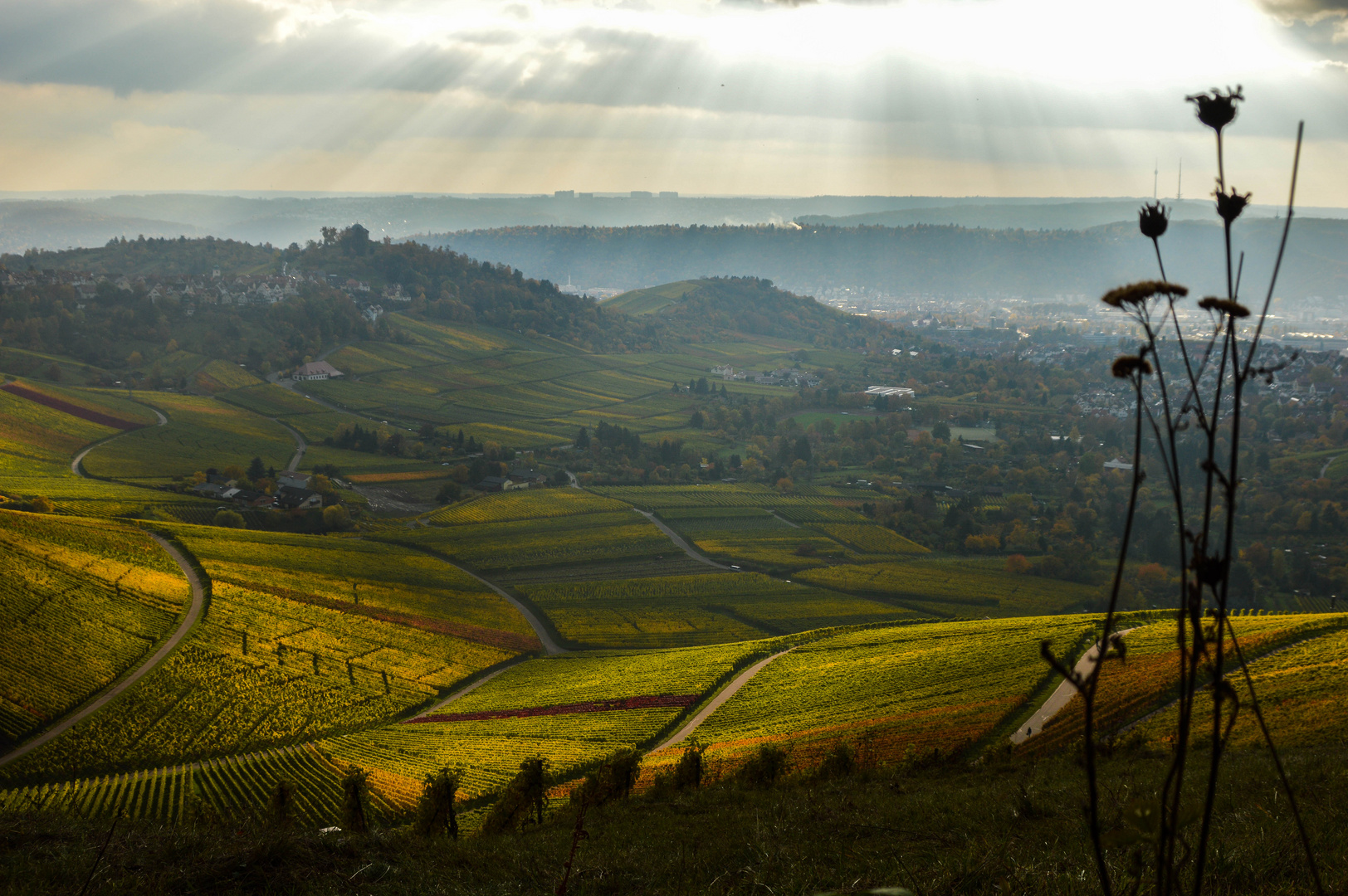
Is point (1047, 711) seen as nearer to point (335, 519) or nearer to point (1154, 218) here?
point (1154, 218)

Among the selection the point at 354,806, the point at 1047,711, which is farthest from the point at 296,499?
the point at 1047,711

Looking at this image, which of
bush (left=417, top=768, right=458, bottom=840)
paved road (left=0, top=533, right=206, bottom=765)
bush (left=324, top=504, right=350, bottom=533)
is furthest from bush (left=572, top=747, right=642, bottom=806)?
bush (left=324, top=504, right=350, bottom=533)

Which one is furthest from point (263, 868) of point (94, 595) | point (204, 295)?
point (204, 295)

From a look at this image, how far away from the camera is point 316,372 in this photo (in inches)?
5482

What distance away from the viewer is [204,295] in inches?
6432

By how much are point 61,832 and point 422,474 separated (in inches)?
3597

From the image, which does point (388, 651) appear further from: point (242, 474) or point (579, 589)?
point (242, 474)

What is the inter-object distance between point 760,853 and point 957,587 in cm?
6741

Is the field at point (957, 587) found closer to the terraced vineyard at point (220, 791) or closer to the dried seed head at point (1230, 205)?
the terraced vineyard at point (220, 791)

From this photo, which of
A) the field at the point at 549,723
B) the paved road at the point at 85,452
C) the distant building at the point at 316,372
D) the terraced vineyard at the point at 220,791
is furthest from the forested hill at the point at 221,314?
the terraced vineyard at the point at 220,791

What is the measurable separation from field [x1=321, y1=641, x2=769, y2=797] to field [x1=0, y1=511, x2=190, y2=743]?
13981 mm

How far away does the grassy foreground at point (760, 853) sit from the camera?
713 cm

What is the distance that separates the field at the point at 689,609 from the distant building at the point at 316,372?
84518mm

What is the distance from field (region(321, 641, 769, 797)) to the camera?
35750mm
